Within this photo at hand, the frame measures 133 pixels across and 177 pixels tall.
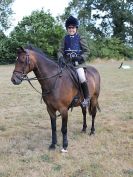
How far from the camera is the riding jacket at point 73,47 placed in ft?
26.1

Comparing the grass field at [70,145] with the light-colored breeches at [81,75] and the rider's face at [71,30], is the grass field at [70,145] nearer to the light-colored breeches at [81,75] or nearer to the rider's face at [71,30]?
the light-colored breeches at [81,75]

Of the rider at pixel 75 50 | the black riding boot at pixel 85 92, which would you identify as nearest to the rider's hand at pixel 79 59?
the rider at pixel 75 50

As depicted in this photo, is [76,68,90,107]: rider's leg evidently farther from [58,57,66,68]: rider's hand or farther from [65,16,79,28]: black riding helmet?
[65,16,79,28]: black riding helmet

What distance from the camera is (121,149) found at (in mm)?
7609

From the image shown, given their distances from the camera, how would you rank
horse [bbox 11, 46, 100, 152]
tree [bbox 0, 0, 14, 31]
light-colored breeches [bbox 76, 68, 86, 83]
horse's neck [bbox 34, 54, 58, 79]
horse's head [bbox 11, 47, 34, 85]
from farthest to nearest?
1. tree [bbox 0, 0, 14, 31]
2. light-colored breeches [bbox 76, 68, 86, 83]
3. horse's neck [bbox 34, 54, 58, 79]
4. horse [bbox 11, 46, 100, 152]
5. horse's head [bbox 11, 47, 34, 85]

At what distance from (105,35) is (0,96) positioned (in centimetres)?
4734

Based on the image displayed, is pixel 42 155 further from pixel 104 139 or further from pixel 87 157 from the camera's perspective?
Result: pixel 104 139

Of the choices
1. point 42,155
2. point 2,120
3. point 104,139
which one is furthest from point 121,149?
point 2,120

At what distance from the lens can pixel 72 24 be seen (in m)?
7.79

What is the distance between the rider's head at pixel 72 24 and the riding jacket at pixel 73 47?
0.31 ft

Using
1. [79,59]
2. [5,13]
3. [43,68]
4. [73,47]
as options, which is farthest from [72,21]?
[5,13]

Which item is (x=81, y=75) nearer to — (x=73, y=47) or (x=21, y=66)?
(x=73, y=47)

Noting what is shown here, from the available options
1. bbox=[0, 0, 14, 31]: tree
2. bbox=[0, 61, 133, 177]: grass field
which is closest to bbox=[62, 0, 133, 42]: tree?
bbox=[0, 0, 14, 31]: tree

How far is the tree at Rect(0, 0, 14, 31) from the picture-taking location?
53.8 m
